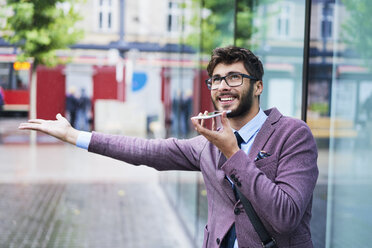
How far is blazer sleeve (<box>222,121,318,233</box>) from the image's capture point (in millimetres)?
1571

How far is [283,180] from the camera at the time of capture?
1.62 m

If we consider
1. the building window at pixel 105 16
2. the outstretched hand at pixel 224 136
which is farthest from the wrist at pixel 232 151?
the building window at pixel 105 16

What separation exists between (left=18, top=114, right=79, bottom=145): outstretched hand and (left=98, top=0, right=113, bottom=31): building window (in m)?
21.3

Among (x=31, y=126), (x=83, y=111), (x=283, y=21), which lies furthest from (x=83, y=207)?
(x=83, y=111)

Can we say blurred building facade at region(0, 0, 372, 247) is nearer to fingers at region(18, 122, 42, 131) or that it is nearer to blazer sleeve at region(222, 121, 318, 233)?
blazer sleeve at region(222, 121, 318, 233)

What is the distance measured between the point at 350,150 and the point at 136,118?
18912 millimetres

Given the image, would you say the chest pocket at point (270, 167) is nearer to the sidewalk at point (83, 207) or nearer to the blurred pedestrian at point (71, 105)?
the sidewalk at point (83, 207)

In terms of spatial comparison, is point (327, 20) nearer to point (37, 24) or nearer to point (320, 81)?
point (320, 81)

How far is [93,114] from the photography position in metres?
20.5

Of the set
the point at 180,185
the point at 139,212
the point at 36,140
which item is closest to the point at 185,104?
the point at 180,185

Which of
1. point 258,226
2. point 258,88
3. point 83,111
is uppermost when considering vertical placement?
point 258,88

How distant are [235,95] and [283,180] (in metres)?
0.35

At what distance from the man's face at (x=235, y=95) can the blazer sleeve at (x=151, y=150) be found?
12.3 inches

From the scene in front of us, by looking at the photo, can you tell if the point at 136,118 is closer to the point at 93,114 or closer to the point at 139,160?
the point at 93,114
